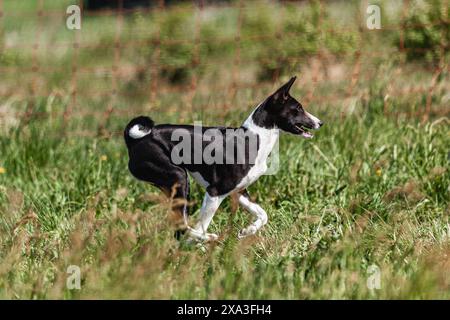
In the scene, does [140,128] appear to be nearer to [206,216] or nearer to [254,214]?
[206,216]

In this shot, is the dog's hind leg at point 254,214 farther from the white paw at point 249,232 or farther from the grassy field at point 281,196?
the grassy field at point 281,196

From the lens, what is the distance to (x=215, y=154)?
479 cm

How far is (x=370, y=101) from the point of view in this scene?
732 centimetres

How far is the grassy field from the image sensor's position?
14.3 ft

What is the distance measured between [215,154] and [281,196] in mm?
1316

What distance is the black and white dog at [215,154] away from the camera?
4738 millimetres

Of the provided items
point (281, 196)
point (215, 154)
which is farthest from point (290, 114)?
point (281, 196)

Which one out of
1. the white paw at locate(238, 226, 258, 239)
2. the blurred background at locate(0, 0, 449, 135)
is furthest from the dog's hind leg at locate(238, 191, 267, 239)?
the blurred background at locate(0, 0, 449, 135)

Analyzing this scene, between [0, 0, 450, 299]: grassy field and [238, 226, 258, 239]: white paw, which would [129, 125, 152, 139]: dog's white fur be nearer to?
[0, 0, 450, 299]: grassy field

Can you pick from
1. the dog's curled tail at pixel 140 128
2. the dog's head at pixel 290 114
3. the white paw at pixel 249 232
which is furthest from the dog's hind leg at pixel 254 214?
the dog's curled tail at pixel 140 128

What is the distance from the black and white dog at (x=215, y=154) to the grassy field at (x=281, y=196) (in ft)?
0.52

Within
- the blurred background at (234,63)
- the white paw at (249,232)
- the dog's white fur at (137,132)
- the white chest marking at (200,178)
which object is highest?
the blurred background at (234,63)
